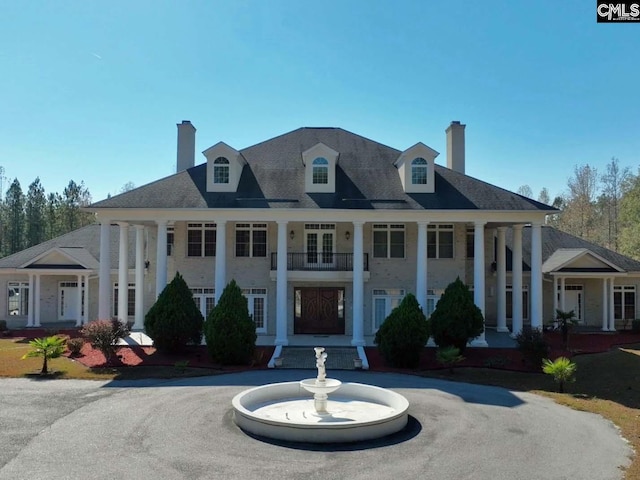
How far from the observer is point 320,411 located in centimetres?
1205

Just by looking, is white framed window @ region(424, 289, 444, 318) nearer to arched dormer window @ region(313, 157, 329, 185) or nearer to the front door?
the front door

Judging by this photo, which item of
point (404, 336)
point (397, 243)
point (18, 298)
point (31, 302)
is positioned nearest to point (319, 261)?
point (397, 243)

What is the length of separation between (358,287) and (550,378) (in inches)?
345

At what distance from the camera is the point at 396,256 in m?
25.2

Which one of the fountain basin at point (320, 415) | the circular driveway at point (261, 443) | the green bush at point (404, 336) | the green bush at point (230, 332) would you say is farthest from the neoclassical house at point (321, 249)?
the circular driveway at point (261, 443)

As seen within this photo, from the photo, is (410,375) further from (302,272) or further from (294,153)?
(294,153)

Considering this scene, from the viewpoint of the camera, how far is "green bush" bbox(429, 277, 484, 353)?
19891 millimetres

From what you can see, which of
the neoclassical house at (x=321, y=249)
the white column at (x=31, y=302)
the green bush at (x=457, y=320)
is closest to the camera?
the green bush at (x=457, y=320)

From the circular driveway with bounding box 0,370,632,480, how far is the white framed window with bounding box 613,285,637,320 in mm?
17971

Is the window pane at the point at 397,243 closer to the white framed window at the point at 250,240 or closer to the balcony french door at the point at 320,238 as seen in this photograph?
the balcony french door at the point at 320,238

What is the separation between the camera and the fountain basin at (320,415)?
10.3 metres

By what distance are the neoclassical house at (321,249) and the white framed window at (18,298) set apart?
6 cm

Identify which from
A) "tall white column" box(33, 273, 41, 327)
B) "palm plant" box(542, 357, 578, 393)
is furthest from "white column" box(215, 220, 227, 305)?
"palm plant" box(542, 357, 578, 393)

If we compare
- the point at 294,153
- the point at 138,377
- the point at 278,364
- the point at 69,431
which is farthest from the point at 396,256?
the point at 69,431
